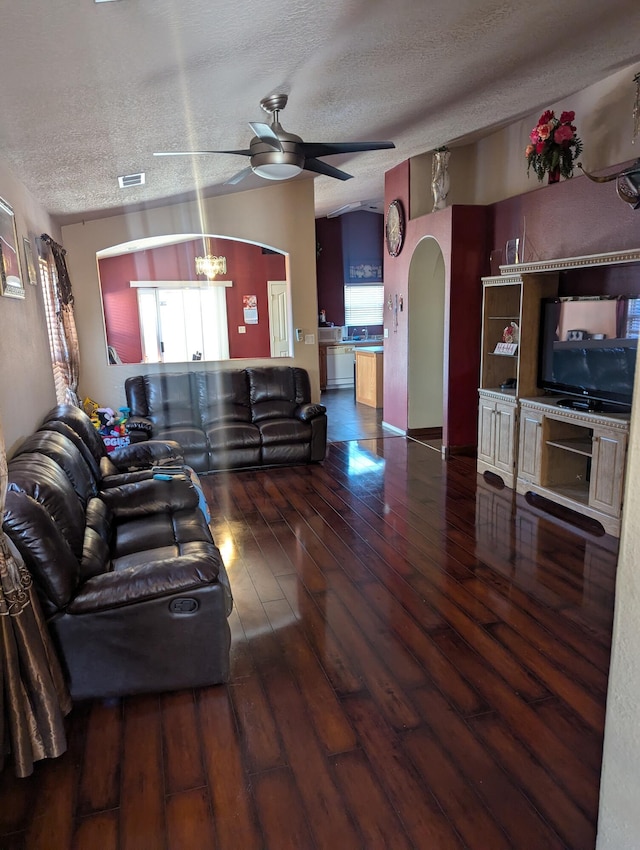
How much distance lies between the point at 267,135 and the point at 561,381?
9.33 ft

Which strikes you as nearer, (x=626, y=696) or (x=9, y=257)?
(x=626, y=696)

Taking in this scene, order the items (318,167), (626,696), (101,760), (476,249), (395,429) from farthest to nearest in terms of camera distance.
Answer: (395,429) → (476,249) → (318,167) → (101,760) → (626,696)

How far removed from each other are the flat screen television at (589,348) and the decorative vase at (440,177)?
202 cm

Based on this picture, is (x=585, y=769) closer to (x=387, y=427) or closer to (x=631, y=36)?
(x=631, y=36)

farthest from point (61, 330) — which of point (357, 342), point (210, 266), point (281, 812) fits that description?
point (357, 342)

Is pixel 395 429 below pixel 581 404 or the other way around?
below

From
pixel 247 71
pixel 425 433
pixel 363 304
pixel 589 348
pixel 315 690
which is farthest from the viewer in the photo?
pixel 363 304

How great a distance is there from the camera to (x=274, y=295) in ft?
33.8

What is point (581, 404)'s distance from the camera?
4.12 metres

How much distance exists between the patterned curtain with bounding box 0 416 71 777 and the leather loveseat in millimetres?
3572

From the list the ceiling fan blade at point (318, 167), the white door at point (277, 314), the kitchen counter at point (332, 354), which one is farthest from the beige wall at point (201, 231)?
the kitchen counter at point (332, 354)

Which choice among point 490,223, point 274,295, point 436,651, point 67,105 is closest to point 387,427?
point 490,223

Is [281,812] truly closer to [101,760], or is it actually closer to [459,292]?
[101,760]

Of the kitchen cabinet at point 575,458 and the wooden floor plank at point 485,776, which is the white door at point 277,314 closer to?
the kitchen cabinet at point 575,458
